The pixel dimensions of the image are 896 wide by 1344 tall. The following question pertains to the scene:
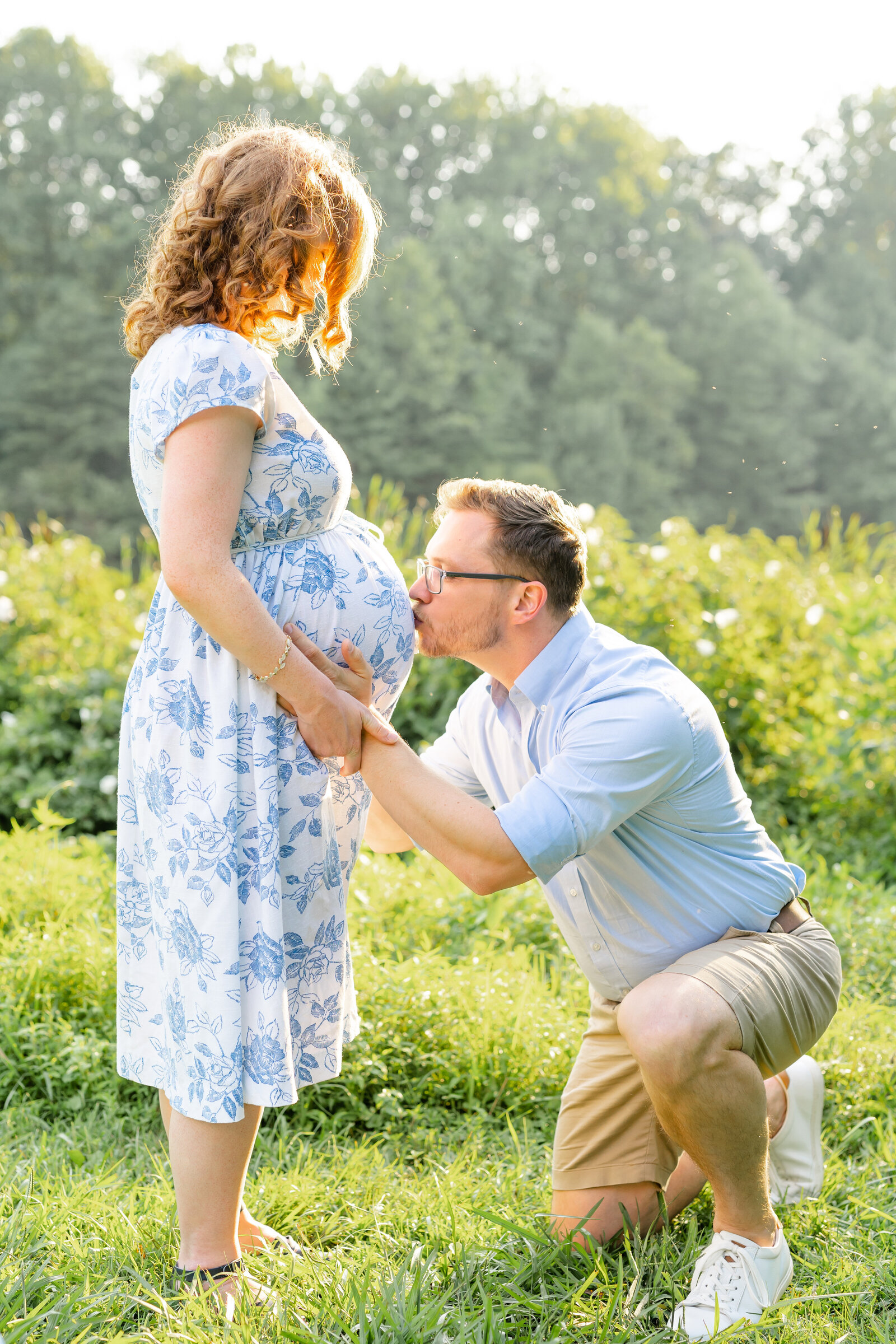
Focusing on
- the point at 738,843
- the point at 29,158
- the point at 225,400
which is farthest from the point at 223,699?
the point at 29,158

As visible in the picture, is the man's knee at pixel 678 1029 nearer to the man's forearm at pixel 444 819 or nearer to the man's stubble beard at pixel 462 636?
the man's forearm at pixel 444 819

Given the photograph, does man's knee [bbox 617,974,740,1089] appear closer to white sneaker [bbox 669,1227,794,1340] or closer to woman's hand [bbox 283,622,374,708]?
white sneaker [bbox 669,1227,794,1340]

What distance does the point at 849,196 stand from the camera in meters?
36.7

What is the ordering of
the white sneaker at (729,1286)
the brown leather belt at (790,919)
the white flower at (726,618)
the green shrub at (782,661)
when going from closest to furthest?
the white sneaker at (729,1286), the brown leather belt at (790,919), the green shrub at (782,661), the white flower at (726,618)

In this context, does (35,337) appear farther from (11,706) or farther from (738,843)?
(738,843)

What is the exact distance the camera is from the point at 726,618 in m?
4.79

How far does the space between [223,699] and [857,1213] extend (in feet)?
5.67

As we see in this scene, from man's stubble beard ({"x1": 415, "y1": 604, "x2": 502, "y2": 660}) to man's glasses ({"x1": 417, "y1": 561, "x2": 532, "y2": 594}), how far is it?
5 cm

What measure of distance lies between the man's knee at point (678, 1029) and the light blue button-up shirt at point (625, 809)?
0.63ft

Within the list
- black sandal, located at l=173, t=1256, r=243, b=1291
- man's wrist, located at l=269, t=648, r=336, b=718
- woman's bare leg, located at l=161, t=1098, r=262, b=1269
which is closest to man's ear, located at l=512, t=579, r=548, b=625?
man's wrist, located at l=269, t=648, r=336, b=718

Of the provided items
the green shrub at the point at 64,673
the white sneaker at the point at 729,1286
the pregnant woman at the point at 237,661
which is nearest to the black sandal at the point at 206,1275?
the pregnant woman at the point at 237,661

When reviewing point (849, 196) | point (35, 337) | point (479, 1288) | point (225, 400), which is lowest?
point (479, 1288)

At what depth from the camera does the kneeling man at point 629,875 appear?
6.02 ft

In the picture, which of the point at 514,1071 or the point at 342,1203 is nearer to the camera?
the point at 342,1203
